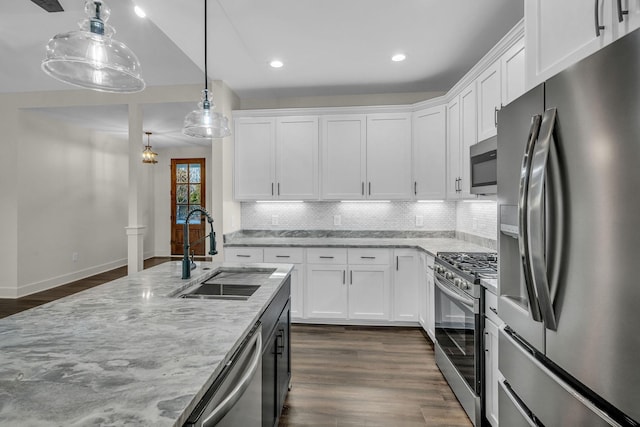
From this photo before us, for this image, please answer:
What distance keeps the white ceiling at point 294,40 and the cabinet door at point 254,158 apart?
48cm

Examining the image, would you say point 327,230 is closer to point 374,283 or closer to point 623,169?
point 374,283

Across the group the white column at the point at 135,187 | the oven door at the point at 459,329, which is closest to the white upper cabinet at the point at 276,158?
the white column at the point at 135,187

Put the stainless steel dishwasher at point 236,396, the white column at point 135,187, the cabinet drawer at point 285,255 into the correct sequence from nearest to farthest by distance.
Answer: the stainless steel dishwasher at point 236,396, the cabinet drawer at point 285,255, the white column at point 135,187

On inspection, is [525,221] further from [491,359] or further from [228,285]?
[228,285]

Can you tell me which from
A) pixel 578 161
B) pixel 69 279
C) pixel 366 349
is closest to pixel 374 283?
pixel 366 349

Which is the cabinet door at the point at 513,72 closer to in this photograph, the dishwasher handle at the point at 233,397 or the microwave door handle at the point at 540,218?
the microwave door handle at the point at 540,218

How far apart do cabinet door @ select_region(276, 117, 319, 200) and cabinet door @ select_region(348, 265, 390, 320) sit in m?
1.08

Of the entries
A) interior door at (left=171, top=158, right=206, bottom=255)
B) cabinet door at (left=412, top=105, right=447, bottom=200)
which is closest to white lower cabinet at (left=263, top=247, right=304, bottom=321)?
cabinet door at (left=412, top=105, right=447, bottom=200)

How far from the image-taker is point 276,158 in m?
3.90

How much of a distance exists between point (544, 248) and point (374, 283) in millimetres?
2661

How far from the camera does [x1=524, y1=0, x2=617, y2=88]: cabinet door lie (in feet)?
3.12

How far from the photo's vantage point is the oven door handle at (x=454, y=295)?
199cm

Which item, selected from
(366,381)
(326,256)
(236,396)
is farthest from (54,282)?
(236,396)

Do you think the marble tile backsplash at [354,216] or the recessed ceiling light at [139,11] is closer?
the recessed ceiling light at [139,11]
